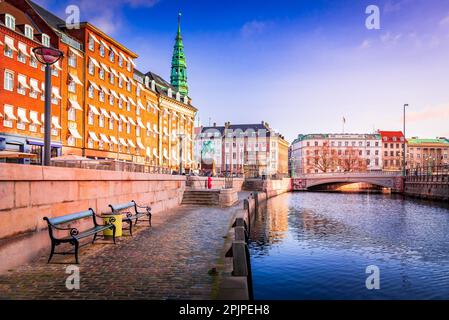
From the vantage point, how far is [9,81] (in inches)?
1361

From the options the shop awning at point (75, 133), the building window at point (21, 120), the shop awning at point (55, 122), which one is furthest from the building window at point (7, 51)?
the shop awning at point (75, 133)

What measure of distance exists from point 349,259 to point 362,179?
62510mm

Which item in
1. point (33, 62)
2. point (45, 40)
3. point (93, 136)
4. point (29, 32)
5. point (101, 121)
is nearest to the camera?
point (29, 32)

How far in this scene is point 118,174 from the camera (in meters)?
16.3

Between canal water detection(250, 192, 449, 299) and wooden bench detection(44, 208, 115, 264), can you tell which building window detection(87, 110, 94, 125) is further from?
wooden bench detection(44, 208, 115, 264)

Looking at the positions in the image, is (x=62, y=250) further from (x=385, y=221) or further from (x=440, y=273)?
(x=385, y=221)

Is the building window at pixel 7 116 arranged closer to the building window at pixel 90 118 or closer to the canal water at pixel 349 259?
the building window at pixel 90 118

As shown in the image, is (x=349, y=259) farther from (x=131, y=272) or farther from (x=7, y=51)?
(x=7, y=51)

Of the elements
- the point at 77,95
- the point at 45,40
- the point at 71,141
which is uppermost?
the point at 45,40

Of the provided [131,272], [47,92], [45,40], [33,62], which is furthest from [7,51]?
[131,272]

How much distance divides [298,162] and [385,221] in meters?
128

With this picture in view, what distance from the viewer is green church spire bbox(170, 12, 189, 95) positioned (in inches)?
3305

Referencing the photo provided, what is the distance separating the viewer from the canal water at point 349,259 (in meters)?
11.6

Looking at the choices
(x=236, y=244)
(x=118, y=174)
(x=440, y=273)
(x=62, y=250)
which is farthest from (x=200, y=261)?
(x=440, y=273)
